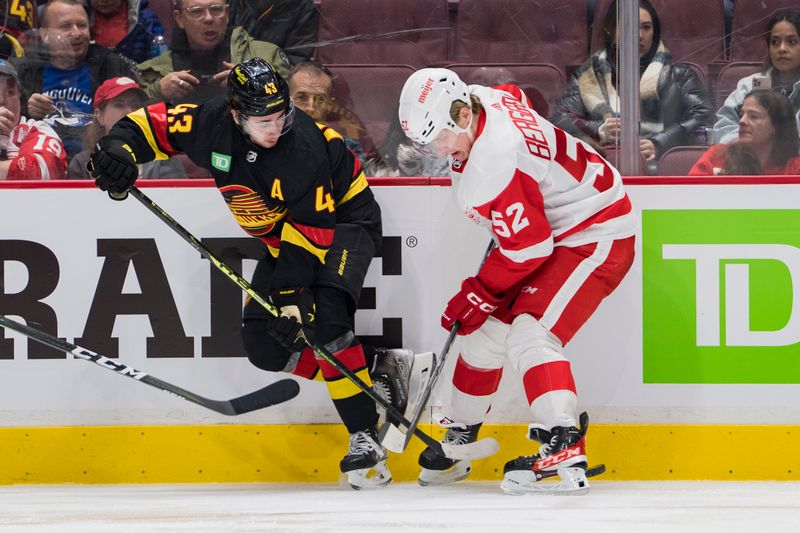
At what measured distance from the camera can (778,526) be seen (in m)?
2.41

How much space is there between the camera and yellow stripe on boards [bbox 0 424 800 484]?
135 inches

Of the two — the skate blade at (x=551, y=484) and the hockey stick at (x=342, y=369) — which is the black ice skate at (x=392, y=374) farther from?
the skate blade at (x=551, y=484)

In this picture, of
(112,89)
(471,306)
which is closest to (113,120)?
(112,89)

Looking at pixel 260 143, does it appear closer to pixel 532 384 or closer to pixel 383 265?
pixel 383 265

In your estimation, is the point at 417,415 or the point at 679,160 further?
the point at 679,160

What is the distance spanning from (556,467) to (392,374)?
2.26ft

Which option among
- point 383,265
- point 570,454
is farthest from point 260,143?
point 570,454

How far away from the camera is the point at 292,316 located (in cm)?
310

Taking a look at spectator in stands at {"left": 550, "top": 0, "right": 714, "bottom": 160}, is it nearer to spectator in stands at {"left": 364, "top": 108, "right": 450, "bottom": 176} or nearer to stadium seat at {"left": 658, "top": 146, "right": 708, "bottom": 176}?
stadium seat at {"left": 658, "top": 146, "right": 708, "bottom": 176}

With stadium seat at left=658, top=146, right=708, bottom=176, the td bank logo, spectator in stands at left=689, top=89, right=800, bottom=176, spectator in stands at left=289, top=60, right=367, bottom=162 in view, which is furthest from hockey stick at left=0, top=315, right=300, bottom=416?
spectator in stands at left=689, top=89, right=800, bottom=176

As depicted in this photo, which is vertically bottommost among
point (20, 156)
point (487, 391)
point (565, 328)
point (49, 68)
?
point (487, 391)

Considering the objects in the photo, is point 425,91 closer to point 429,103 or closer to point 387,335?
point 429,103

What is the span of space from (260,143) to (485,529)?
132 cm

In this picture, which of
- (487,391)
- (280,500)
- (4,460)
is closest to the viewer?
(280,500)
